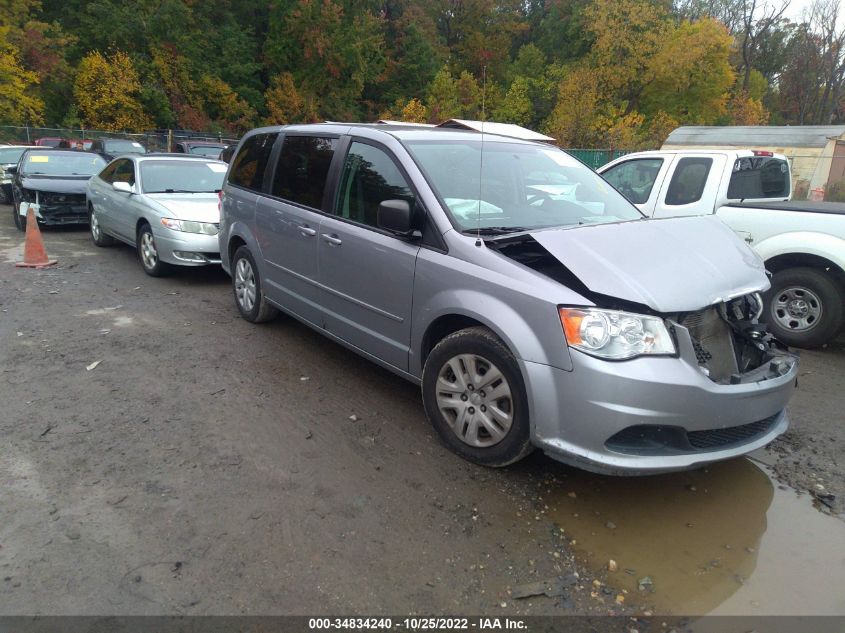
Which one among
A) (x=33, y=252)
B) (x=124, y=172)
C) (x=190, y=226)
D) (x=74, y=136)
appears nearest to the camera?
(x=190, y=226)

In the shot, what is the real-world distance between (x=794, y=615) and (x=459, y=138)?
3.52 metres

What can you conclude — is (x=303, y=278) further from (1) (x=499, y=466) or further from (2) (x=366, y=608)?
(2) (x=366, y=608)

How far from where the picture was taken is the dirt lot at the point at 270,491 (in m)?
2.62

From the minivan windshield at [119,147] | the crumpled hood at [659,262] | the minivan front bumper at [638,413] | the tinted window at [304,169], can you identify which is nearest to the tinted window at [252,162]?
the tinted window at [304,169]

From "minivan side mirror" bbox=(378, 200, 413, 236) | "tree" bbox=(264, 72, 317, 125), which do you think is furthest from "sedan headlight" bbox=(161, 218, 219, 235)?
"tree" bbox=(264, 72, 317, 125)

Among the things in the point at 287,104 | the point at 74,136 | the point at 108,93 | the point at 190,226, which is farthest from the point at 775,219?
the point at 287,104

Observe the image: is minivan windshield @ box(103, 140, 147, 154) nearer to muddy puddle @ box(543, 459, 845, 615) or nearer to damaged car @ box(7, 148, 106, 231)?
damaged car @ box(7, 148, 106, 231)

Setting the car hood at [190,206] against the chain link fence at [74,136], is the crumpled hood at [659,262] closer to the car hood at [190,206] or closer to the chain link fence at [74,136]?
the car hood at [190,206]

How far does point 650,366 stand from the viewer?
9.57ft

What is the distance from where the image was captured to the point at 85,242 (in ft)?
34.7

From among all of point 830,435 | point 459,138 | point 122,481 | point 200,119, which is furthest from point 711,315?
point 200,119

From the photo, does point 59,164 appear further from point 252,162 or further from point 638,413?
point 638,413

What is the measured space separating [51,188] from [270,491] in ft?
34.0

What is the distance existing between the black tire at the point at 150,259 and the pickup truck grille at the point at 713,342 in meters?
6.82
